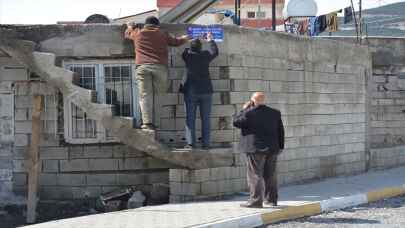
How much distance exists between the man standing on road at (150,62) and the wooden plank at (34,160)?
1.63m

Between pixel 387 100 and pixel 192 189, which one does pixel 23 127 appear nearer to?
pixel 192 189

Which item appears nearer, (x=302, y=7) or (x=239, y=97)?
(x=239, y=97)

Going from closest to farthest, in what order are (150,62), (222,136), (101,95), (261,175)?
(261,175), (150,62), (222,136), (101,95)

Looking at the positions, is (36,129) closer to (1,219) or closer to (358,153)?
(1,219)

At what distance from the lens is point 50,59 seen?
1022 centimetres

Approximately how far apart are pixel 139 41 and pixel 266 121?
2438 mm

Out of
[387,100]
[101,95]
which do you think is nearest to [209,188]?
[101,95]

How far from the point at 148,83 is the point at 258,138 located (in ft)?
6.65

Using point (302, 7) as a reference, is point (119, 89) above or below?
below

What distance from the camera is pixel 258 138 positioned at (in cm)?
909

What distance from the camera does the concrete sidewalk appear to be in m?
8.20

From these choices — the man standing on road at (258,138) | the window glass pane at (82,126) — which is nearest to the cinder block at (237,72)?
the man standing on road at (258,138)

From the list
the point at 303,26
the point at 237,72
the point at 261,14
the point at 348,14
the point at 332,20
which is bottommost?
the point at 237,72

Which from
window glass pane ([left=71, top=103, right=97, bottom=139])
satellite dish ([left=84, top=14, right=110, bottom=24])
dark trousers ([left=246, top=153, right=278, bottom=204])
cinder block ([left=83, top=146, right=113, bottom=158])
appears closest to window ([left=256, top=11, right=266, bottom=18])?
satellite dish ([left=84, top=14, right=110, bottom=24])
